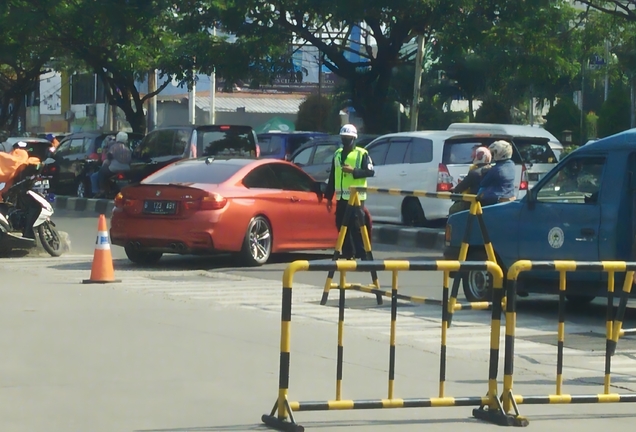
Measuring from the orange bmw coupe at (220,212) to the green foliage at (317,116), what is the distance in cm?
3775

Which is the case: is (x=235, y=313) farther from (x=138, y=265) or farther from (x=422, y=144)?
(x=422, y=144)

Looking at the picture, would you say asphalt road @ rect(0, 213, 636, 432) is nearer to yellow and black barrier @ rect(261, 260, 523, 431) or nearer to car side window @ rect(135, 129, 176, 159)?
yellow and black barrier @ rect(261, 260, 523, 431)

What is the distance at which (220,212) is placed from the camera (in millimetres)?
14195

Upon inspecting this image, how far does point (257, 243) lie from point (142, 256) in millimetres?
1537

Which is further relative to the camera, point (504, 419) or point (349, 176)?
point (349, 176)

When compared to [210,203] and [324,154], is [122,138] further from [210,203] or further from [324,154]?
[210,203]

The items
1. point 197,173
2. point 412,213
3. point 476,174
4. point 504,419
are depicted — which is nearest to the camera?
point 504,419

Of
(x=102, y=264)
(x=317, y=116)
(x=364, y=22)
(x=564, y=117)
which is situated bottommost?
(x=102, y=264)

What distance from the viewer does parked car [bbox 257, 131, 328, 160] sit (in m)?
26.2

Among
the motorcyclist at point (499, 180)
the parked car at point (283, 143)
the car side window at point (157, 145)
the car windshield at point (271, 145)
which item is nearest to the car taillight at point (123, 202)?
the motorcyclist at point (499, 180)

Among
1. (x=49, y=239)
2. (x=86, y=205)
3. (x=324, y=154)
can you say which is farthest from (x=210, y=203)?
(x=86, y=205)

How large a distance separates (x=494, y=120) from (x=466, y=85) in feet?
10.5

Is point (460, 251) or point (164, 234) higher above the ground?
point (460, 251)

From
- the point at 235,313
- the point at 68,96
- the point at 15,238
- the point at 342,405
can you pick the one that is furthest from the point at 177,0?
the point at 68,96
